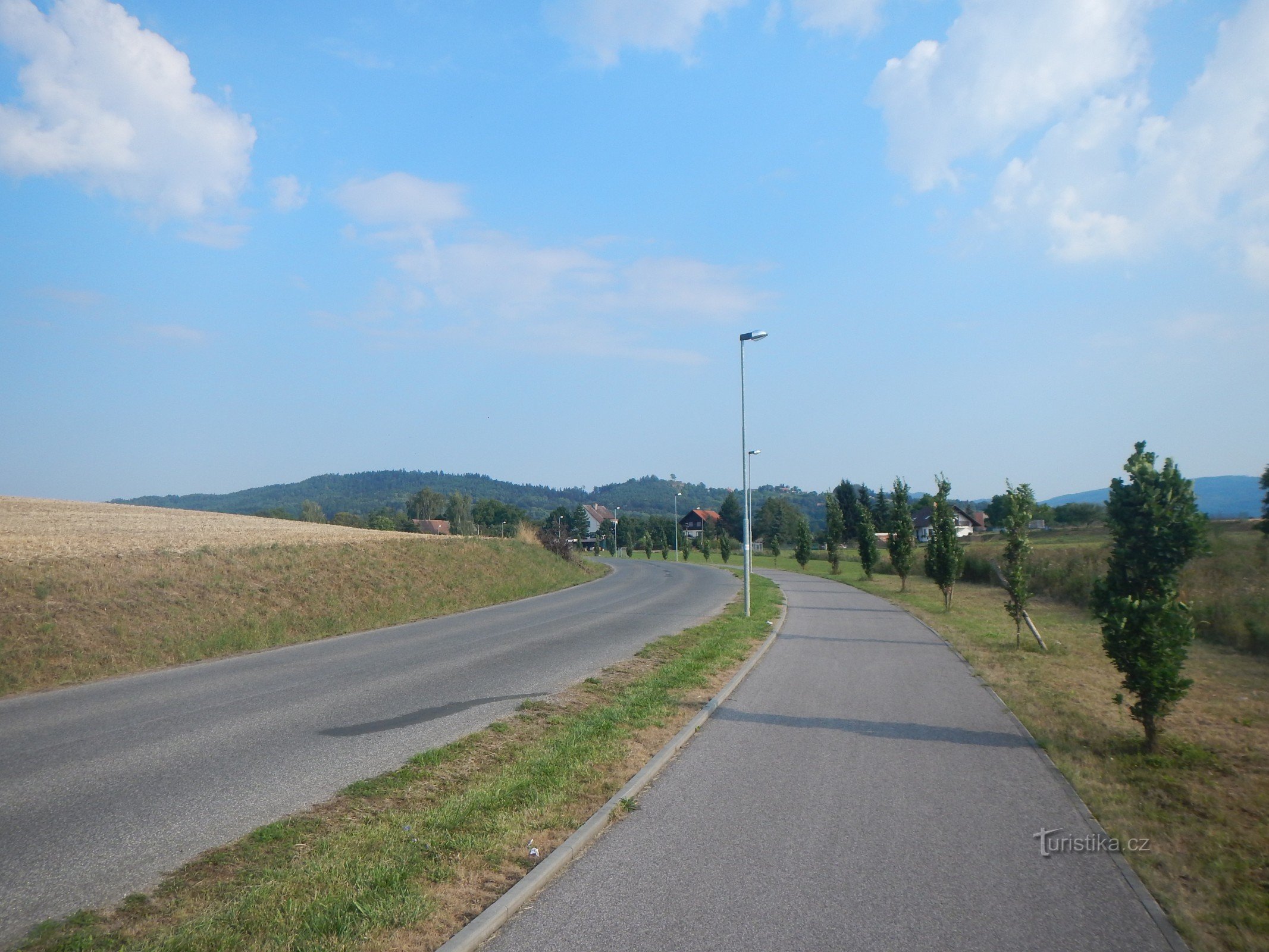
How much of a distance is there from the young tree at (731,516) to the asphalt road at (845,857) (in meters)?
105

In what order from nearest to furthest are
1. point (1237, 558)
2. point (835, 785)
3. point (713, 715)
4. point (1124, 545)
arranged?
1. point (835, 785)
2. point (1124, 545)
3. point (713, 715)
4. point (1237, 558)

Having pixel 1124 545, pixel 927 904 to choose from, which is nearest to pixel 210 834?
pixel 927 904

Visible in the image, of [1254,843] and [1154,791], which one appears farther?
[1154,791]

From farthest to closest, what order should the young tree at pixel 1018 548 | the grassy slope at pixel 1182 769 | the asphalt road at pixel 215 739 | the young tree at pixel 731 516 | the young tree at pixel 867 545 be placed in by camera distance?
the young tree at pixel 731 516 < the young tree at pixel 867 545 < the young tree at pixel 1018 548 < the asphalt road at pixel 215 739 < the grassy slope at pixel 1182 769

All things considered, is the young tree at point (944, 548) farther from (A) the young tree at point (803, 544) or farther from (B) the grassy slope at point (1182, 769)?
(A) the young tree at point (803, 544)

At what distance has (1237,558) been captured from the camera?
22266 mm

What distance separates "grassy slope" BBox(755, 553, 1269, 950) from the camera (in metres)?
4.43

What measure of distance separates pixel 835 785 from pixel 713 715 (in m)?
2.76

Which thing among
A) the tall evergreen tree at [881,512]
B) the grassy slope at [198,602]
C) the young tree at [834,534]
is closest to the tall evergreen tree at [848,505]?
the tall evergreen tree at [881,512]

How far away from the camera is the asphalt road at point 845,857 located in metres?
3.87

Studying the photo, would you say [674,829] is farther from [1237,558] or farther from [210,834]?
[1237,558]

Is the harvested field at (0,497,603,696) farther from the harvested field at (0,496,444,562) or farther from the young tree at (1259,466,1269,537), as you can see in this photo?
the young tree at (1259,466,1269,537)

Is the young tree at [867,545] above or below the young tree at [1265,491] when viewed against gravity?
below

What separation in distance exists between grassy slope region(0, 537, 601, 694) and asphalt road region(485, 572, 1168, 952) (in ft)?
35.1
